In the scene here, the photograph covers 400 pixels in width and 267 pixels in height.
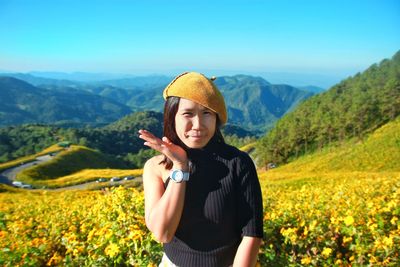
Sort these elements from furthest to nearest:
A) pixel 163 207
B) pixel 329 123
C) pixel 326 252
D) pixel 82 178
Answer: pixel 329 123, pixel 82 178, pixel 326 252, pixel 163 207

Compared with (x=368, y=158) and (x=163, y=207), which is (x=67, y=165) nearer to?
(x=368, y=158)

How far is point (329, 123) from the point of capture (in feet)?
261

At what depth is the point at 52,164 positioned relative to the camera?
291 ft

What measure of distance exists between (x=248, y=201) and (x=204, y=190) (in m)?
0.37

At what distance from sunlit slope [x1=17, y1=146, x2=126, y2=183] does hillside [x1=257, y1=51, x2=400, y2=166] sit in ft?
165

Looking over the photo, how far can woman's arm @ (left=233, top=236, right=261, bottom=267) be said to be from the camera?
264cm

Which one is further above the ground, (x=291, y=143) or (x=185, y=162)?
(x=185, y=162)

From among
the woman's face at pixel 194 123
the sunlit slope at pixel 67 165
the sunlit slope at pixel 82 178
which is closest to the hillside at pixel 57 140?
the sunlit slope at pixel 67 165

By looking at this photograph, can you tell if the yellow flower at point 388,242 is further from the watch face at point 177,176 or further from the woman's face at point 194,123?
the watch face at point 177,176

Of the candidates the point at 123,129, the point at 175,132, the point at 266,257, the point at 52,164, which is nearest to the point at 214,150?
the point at 175,132

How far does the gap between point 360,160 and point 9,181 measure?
2835 inches

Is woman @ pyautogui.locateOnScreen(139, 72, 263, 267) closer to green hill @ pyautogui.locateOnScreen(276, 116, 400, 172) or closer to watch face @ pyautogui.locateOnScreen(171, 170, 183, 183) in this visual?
watch face @ pyautogui.locateOnScreen(171, 170, 183, 183)

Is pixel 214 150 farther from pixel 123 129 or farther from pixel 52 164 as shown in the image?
pixel 123 129

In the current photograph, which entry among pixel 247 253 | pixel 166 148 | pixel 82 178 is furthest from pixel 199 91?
pixel 82 178
